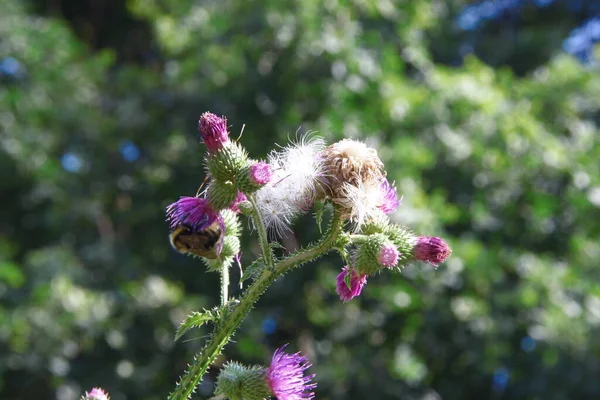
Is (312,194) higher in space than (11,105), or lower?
lower

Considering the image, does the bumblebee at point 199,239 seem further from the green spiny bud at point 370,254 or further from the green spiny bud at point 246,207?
the green spiny bud at point 370,254

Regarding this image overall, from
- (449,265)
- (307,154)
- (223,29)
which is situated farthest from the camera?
(223,29)

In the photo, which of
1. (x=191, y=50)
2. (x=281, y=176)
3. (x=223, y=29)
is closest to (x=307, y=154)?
(x=281, y=176)

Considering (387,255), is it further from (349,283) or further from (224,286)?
(224,286)

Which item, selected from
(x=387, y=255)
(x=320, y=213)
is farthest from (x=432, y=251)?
(x=320, y=213)

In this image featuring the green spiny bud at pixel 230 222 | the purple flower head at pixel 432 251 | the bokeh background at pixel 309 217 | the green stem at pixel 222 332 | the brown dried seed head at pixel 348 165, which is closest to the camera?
the green stem at pixel 222 332

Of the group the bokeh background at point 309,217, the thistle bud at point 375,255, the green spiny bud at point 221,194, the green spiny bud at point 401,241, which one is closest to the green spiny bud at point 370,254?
the thistle bud at point 375,255

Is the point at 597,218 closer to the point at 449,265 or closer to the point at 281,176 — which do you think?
the point at 449,265
